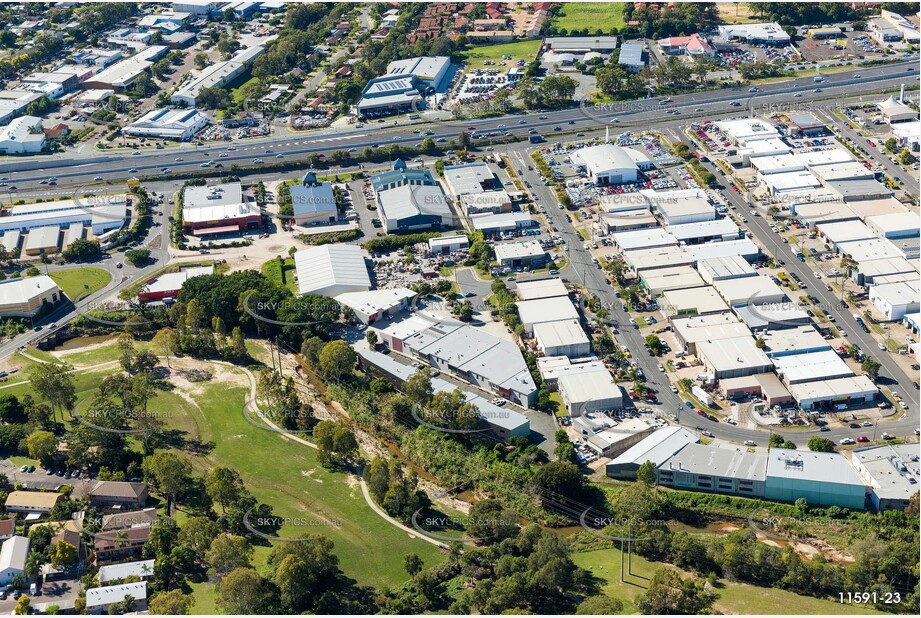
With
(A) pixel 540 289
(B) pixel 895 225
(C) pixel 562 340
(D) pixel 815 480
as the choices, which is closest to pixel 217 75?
(A) pixel 540 289

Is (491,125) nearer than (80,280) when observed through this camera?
No

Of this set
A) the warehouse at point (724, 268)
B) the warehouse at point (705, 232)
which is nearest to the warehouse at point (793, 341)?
the warehouse at point (724, 268)

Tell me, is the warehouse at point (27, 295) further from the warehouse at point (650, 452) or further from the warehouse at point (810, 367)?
the warehouse at point (810, 367)

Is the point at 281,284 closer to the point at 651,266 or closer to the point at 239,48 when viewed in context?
the point at 651,266

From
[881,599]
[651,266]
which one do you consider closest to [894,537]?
[881,599]

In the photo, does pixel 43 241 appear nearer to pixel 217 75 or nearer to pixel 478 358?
pixel 217 75

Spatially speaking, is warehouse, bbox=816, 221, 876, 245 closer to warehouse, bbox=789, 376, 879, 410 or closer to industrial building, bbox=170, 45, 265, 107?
warehouse, bbox=789, 376, 879, 410
